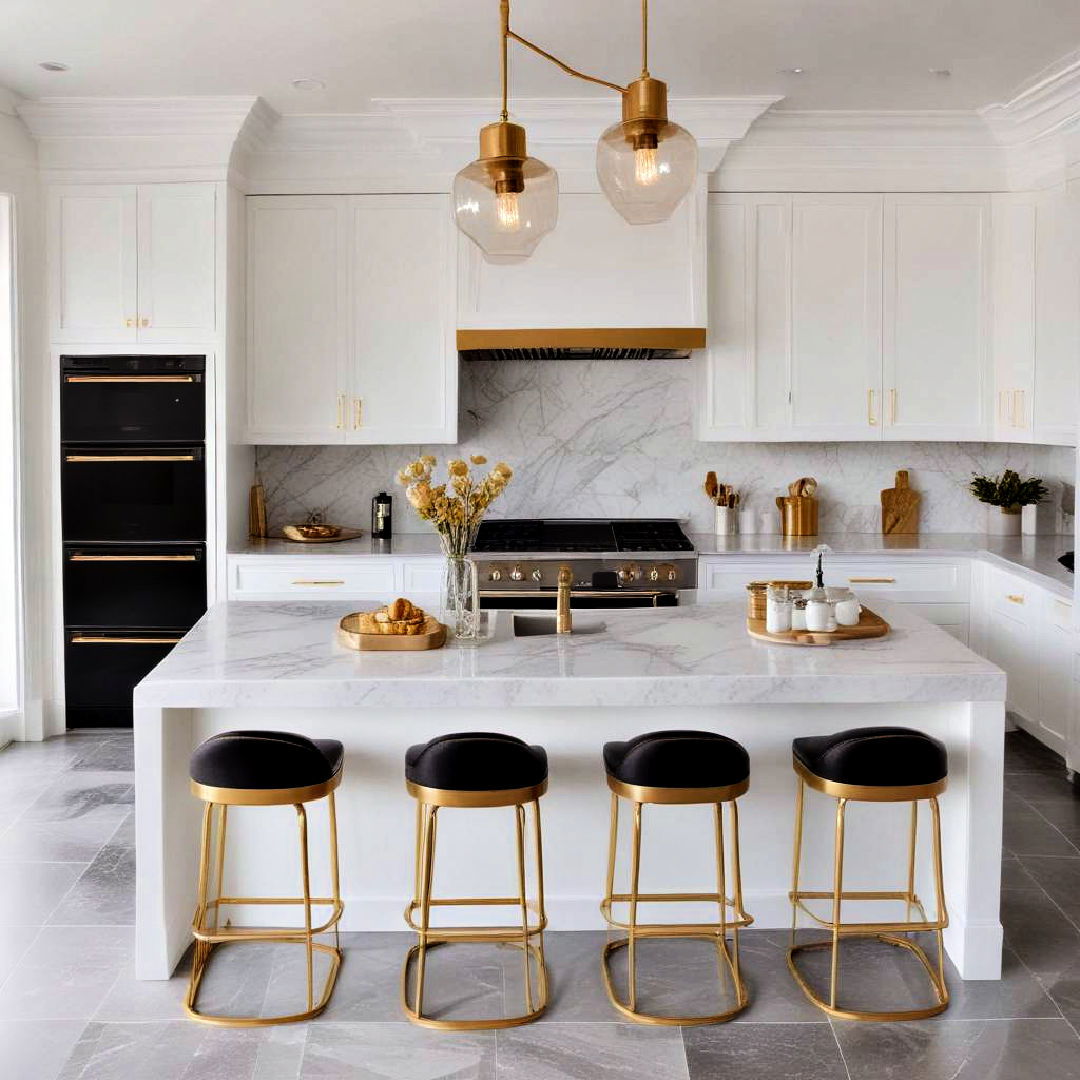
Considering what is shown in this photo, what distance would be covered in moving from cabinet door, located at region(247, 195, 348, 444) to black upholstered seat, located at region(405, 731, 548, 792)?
2.93m

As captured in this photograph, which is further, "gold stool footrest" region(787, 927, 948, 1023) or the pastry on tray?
the pastry on tray

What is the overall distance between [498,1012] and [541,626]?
115 cm

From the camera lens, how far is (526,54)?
4.47 meters

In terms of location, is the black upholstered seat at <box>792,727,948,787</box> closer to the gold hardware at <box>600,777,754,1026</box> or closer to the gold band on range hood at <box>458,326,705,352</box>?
the gold hardware at <box>600,777,754,1026</box>

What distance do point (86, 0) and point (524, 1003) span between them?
3.43 meters

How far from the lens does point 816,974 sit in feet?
10.2

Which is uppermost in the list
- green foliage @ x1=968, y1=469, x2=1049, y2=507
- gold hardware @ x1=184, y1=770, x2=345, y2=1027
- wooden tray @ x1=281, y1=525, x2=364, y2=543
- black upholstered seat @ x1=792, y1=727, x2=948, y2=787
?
green foliage @ x1=968, y1=469, x2=1049, y2=507

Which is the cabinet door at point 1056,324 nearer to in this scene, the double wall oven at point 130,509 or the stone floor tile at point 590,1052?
the stone floor tile at point 590,1052

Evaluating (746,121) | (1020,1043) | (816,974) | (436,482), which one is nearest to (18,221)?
(436,482)

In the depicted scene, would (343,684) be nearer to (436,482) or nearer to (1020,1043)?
(1020,1043)

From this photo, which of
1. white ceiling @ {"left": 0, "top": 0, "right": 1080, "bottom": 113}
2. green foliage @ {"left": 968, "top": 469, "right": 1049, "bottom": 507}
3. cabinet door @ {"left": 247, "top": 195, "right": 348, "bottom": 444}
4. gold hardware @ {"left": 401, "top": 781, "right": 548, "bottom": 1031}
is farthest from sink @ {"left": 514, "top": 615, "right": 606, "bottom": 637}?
green foliage @ {"left": 968, "top": 469, "right": 1049, "bottom": 507}

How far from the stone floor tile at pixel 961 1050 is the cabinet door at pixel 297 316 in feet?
11.9

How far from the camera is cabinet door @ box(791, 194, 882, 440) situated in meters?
5.45

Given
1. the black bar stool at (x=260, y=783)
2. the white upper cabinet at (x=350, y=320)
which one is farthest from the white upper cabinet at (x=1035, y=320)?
the black bar stool at (x=260, y=783)
